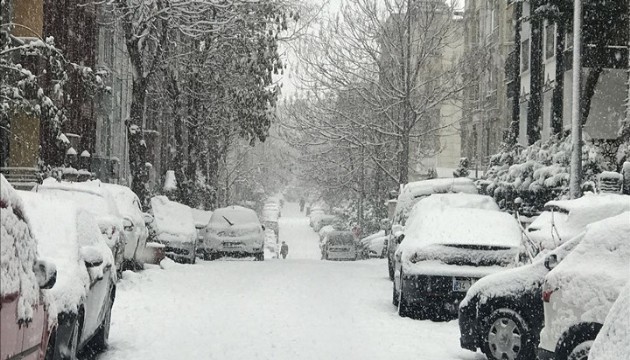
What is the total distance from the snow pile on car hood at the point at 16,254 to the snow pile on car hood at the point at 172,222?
17.8 meters

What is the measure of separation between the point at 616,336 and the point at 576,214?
694cm

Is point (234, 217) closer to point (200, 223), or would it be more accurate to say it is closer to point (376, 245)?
point (200, 223)

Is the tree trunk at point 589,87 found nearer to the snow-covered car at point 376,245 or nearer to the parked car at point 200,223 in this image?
the parked car at point 200,223

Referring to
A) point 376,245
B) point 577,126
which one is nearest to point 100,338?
point 577,126

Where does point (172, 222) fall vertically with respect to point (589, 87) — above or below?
below

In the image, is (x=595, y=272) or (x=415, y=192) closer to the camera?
(x=595, y=272)

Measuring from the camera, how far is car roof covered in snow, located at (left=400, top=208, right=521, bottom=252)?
12.8 meters

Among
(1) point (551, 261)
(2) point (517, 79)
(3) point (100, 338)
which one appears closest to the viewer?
(1) point (551, 261)

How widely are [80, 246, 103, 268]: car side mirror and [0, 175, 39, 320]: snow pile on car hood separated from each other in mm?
2200

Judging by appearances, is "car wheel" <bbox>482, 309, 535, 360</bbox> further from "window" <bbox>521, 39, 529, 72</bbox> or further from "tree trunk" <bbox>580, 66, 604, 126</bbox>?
"window" <bbox>521, 39, 529, 72</bbox>

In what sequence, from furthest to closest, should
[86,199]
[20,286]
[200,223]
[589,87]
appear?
[200,223] → [589,87] → [86,199] → [20,286]

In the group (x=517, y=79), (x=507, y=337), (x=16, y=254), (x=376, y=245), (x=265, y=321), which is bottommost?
(x=376, y=245)

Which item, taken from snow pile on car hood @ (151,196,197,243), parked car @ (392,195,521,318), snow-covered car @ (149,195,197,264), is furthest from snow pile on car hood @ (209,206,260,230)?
parked car @ (392,195,521,318)

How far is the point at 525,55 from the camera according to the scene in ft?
120
